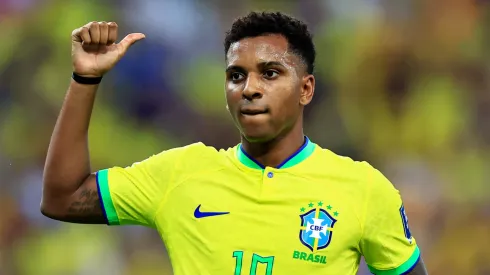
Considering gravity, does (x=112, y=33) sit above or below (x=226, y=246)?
above

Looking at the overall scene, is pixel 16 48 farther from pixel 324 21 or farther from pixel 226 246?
pixel 226 246

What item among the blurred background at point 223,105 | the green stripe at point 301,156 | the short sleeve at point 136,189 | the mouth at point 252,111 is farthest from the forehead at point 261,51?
the blurred background at point 223,105

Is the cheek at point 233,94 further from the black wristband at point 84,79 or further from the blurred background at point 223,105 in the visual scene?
the blurred background at point 223,105

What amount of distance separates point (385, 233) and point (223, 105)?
336 cm

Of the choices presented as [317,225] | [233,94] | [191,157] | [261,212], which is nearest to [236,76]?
[233,94]

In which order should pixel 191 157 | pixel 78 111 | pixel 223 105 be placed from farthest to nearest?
1. pixel 223 105
2. pixel 191 157
3. pixel 78 111

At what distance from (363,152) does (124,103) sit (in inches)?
72.7

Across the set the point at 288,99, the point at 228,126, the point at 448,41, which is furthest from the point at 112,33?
the point at 448,41

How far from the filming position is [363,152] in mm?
5824

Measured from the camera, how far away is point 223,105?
6.00 m

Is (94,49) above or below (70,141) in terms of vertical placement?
above

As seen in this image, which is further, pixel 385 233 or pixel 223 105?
pixel 223 105

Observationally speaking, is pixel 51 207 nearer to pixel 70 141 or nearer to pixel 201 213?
pixel 70 141

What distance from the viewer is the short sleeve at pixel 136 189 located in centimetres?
273
